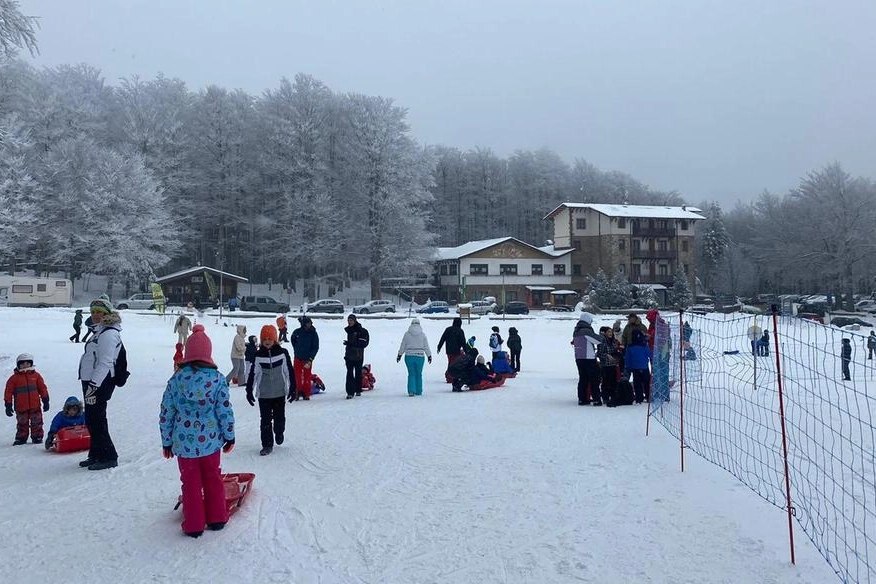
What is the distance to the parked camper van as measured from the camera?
4703 centimetres

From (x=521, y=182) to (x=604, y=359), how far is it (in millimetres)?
95471

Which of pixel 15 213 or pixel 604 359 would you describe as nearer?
pixel 604 359

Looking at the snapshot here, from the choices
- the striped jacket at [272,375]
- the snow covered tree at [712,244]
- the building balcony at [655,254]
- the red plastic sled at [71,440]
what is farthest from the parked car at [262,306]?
the snow covered tree at [712,244]

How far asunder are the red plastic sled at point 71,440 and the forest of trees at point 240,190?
Answer: 43050 mm

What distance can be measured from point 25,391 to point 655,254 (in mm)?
66872

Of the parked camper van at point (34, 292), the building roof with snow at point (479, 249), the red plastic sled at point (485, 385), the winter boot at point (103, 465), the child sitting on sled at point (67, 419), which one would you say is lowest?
the red plastic sled at point (485, 385)

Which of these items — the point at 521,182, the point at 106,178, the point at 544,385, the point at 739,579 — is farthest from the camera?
the point at 521,182

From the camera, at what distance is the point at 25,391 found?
8750 mm

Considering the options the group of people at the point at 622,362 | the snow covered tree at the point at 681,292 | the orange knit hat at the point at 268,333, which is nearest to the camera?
the orange knit hat at the point at 268,333

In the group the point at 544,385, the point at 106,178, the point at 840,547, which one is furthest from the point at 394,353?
the point at 106,178

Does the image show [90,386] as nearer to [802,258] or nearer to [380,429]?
[380,429]

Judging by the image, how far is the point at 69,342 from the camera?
86.9 ft

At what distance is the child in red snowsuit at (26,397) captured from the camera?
873 centimetres

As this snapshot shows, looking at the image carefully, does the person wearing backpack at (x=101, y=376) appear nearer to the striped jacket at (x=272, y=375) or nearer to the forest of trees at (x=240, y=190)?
the striped jacket at (x=272, y=375)
